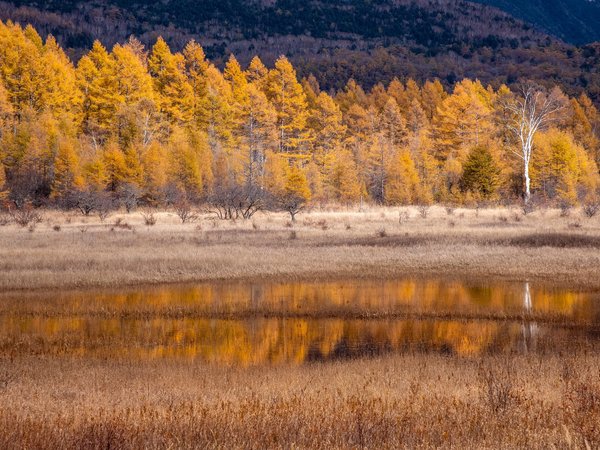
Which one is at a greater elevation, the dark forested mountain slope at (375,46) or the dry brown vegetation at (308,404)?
the dark forested mountain slope at (375,46)

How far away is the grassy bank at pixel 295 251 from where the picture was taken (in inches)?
935

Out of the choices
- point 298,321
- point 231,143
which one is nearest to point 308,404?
point 298,321

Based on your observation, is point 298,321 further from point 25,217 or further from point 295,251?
point 25,217

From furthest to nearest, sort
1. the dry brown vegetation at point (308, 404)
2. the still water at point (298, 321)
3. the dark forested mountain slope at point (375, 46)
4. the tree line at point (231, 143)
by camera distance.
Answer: the dark forested mountain slope at point (375, 46) < the tree line at point (231, 143) < the still water at point (298, 321) < the dry brown vegetation at point (308, 404)

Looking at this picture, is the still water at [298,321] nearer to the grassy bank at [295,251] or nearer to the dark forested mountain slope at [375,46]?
the grassy bank at [295,251]

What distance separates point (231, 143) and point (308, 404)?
5803 centimetres

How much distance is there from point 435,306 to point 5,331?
11.5 m

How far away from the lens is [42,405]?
870 cm

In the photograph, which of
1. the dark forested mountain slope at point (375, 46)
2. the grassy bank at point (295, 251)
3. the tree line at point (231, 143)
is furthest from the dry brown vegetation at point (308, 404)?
the dark forested mountain slope at point (375, 46)

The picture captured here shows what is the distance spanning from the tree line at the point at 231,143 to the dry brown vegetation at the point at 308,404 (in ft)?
110

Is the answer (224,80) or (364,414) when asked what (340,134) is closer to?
(224,80)

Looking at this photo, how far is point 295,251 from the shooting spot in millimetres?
28609

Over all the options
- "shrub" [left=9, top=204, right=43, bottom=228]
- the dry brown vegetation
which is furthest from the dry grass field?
"shrub" [left=9, top=204, right=43, bottom=228]

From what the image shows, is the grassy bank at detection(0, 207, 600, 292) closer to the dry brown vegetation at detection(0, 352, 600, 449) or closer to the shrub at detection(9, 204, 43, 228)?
the shrub at detection(9, 204, 43, 228)
